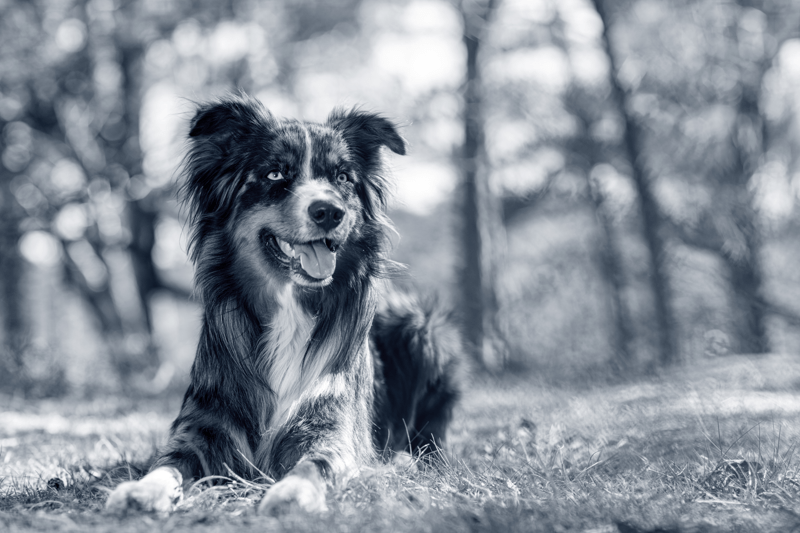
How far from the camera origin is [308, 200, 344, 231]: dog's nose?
3.81 meters

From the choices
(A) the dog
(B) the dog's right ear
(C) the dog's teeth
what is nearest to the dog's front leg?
(A) the dog

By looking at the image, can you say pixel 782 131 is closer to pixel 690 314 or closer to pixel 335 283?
pixel 690 314

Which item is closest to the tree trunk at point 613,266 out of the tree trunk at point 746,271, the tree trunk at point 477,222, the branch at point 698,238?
the branch at point 698,238

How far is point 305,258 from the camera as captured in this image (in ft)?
13.2

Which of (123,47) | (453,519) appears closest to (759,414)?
(453,519)

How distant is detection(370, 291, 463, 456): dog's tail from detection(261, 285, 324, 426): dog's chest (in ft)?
3.05

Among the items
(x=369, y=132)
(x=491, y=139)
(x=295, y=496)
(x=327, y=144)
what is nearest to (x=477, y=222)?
(x=491, y=139)

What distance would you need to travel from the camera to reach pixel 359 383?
13.7 ft

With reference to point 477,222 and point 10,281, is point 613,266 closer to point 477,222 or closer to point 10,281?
point 477,222

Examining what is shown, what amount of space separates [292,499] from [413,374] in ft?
7.40

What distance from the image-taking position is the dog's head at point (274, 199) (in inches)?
156

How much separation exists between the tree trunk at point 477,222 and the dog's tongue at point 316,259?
8581 millimetres

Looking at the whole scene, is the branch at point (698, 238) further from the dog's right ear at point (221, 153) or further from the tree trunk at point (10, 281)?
the tree trunk at point (10, 281)

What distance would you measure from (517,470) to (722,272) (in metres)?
10.3
